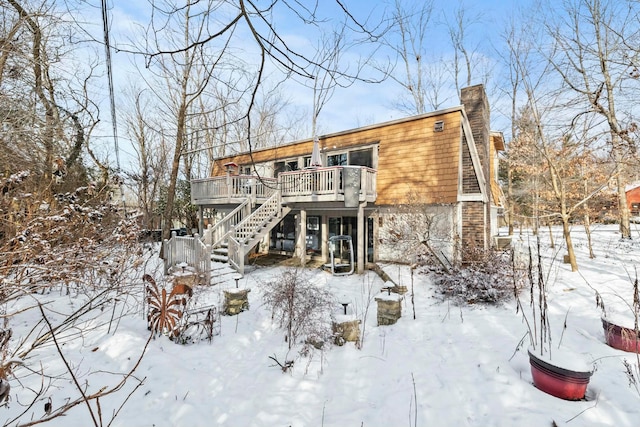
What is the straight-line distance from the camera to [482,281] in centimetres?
626

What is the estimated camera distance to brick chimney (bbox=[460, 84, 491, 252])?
918 cm

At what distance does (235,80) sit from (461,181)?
25.1 ft

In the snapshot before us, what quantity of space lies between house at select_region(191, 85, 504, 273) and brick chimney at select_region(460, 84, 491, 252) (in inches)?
1.1

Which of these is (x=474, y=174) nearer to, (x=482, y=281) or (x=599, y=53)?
(x=599, y=53)

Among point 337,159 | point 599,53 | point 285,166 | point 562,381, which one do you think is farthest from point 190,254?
point 599,53

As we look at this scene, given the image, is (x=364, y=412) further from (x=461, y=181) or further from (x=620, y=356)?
(x=461, y=181)

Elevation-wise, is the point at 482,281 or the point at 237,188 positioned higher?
the point at 237,188

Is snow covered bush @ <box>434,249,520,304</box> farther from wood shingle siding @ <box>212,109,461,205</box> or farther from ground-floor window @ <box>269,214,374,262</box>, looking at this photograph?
ground-floor window @ <box>269,214,374,262</box>

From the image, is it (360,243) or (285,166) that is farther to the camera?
(285,166)

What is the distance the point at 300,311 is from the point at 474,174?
23.7 ft

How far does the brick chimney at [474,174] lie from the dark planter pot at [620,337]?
4.44 metres

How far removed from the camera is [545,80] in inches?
351

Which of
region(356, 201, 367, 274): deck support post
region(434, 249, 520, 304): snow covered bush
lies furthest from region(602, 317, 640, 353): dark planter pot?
region(356, 201, 367, 274): deck support post

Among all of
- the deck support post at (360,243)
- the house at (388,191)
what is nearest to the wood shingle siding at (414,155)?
the house at (388,191)
